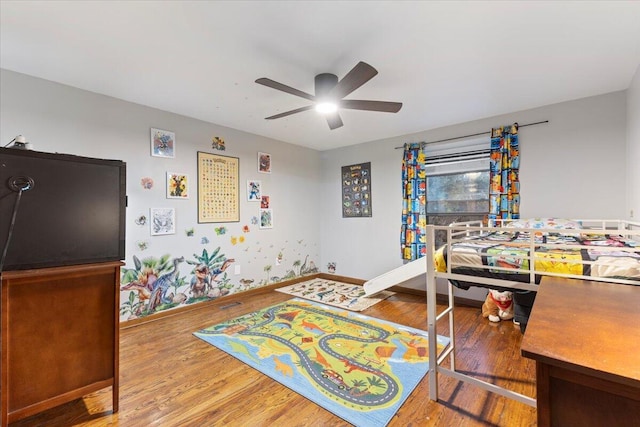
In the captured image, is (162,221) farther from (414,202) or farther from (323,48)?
(414,202)

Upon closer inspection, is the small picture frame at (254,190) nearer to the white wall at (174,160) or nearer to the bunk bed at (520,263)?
the white wall at (174,160)

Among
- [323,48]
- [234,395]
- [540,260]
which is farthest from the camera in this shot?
[323,48]

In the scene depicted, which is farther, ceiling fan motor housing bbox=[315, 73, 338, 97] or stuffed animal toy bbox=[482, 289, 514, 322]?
stuffed animal toy bbox=[482, 289, 514, 322]

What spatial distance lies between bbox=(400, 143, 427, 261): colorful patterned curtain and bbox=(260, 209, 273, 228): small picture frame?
81.0 inches

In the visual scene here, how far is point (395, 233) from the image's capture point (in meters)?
4.37

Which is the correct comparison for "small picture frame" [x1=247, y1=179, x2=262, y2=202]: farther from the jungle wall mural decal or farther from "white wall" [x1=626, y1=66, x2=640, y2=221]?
"white wall" [x1=626, y1=66, x2=640, y2=221]

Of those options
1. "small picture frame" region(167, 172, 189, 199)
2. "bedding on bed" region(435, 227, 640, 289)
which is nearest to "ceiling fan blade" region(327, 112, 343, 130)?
"bedding on bed" region(435, 227, 640, 289)

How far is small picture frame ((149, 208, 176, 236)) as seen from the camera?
3.19 meters

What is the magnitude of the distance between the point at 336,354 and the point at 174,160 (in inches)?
112

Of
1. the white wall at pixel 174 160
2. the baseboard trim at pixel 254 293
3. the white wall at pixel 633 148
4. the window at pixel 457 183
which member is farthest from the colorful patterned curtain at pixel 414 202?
the white wall at pixel 633 148

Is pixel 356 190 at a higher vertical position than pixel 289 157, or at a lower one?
lower

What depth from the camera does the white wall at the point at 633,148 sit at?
7.77ft

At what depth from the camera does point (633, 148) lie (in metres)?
2.52

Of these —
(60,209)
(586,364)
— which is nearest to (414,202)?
(586,364)
